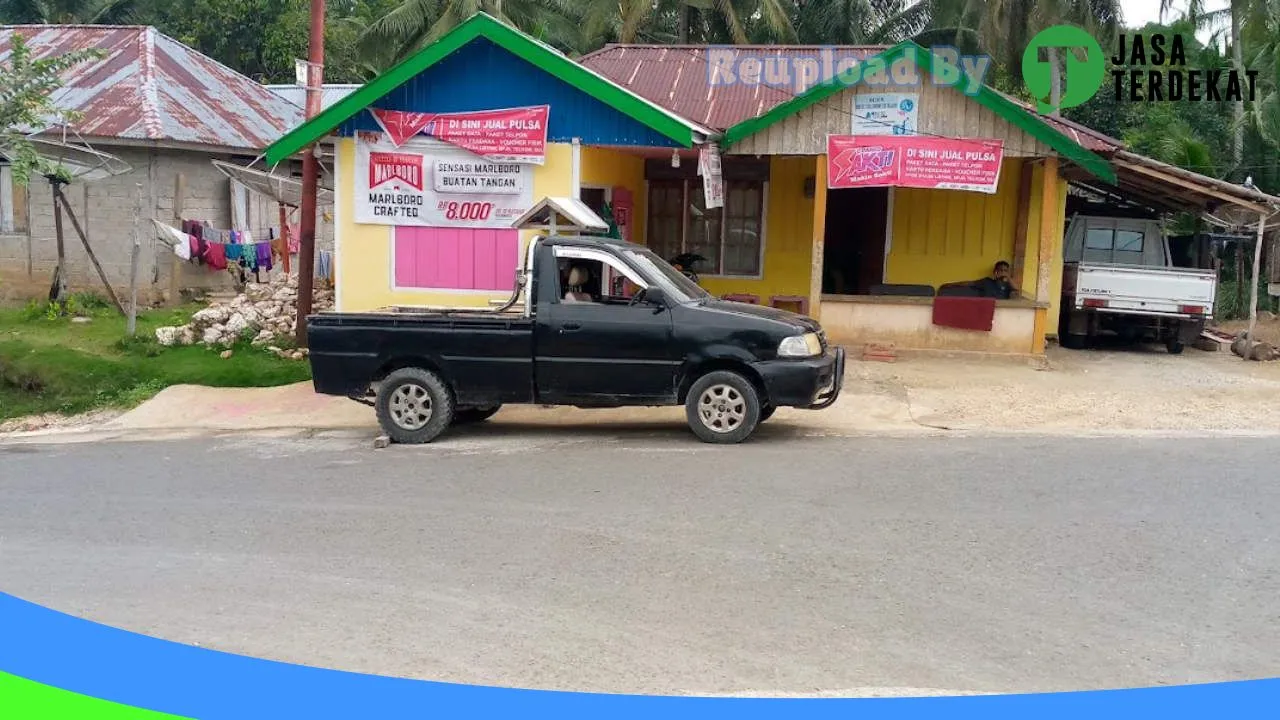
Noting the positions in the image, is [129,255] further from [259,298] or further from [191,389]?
[191,389]

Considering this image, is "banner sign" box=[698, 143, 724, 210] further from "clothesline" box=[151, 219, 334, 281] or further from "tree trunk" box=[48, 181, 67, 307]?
"tree trunk" box=[48, 181, 67, 307]

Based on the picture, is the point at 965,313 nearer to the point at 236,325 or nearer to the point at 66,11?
the point at 236,325

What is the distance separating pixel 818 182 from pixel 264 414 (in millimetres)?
7283

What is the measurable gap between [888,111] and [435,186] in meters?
5.68

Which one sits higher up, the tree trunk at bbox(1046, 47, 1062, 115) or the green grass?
the tree trunk at bbox(1046, 47, 1062, 115)

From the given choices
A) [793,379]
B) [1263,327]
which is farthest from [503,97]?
[1263,327]

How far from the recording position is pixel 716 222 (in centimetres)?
1756

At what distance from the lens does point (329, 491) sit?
849 cm

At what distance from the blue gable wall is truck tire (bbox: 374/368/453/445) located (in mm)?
4644

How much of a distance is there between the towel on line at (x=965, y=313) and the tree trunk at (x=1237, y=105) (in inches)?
519

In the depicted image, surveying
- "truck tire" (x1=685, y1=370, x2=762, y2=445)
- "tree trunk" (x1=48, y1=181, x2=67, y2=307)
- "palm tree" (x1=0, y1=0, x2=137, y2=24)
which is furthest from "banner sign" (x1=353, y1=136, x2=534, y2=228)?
"palm tree" (x1=0, y1=0, x2=137, y2=24)

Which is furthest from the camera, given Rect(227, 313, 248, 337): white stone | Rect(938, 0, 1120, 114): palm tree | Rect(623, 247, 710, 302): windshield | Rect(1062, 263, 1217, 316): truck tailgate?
Rect(938, 0, 1120, 114): palm tree

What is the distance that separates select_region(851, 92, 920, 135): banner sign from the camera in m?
14.1

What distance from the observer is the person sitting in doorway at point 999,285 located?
1558 cm
